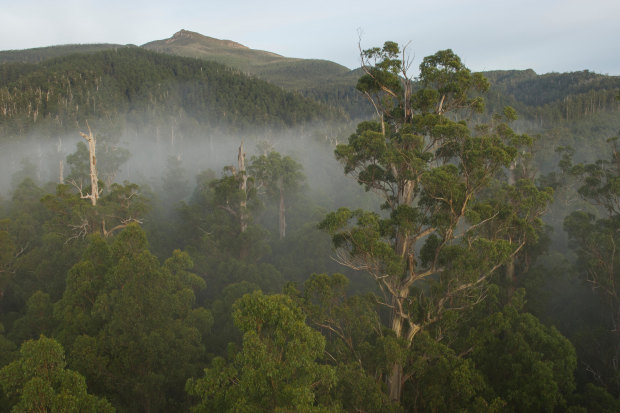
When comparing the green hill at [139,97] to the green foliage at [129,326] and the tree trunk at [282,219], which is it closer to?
the tree trunk at [282,219]

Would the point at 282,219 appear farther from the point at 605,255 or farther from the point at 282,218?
the point at 605,255

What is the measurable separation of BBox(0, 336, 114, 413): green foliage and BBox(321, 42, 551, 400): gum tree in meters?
7.95

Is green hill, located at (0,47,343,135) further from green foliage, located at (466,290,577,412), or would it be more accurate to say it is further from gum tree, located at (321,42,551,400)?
green foliage, located at (466,290,577,412)

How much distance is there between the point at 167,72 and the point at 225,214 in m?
116

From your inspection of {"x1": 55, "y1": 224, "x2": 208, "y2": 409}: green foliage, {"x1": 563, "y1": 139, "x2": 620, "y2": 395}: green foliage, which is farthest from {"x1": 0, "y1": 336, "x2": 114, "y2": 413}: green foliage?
{"x1": 563, "y1": 139, "x2": 620, "y2": 395}: green foliage

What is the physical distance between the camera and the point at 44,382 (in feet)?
27.3

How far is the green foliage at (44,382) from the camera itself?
8.17 metres

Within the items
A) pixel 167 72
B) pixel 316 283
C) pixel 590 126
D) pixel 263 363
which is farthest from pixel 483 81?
pixel 167 72

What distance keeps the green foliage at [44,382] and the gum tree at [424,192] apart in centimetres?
795

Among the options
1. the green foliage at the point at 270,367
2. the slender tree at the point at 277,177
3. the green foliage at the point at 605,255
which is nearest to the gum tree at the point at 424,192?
the green foliage at the point at 270,367

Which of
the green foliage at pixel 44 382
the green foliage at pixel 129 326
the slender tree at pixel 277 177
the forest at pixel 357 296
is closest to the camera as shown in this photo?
the green foliage at pixel 44 382

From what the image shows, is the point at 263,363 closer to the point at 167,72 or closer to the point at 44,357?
the point at 44,357

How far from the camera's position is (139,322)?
15047 mm

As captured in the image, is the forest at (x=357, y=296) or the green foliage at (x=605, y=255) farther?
the green foliage at (x=605, y=255)
